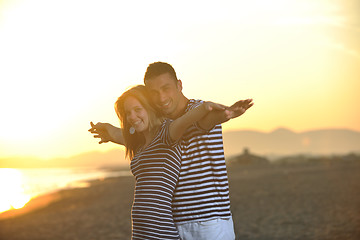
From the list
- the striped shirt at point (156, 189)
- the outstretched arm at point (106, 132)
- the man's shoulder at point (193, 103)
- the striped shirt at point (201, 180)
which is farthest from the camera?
the outstretched arm at point (106, 132)

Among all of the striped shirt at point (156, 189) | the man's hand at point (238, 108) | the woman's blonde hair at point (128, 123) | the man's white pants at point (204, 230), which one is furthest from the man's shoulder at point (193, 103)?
the man's white pants at point (204, 230)

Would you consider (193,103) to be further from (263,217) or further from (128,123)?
(263,217)

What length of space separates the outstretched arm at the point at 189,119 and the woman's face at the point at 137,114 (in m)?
0.30

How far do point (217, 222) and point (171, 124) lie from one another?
0.90m

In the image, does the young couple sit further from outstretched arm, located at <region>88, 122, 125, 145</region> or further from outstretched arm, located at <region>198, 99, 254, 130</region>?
outstretched arm, located at <region>88, 122, 125, 145</region>

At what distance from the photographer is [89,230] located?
13180 mm

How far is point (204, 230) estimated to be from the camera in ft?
12.0

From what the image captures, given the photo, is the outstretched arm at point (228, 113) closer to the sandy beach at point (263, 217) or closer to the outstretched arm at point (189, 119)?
the outstretched arm at point (189, 119)

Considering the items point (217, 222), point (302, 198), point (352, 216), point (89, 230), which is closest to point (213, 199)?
point (217, 222)

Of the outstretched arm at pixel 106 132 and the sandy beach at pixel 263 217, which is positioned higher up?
the outstretched arm at pixel 106 132

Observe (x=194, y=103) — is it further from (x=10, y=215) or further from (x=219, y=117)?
(x=10, y=215)

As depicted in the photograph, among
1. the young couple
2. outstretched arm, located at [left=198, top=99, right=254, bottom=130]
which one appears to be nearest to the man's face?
the young couple

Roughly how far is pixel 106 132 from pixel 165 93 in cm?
128

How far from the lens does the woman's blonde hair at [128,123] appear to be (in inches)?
149
